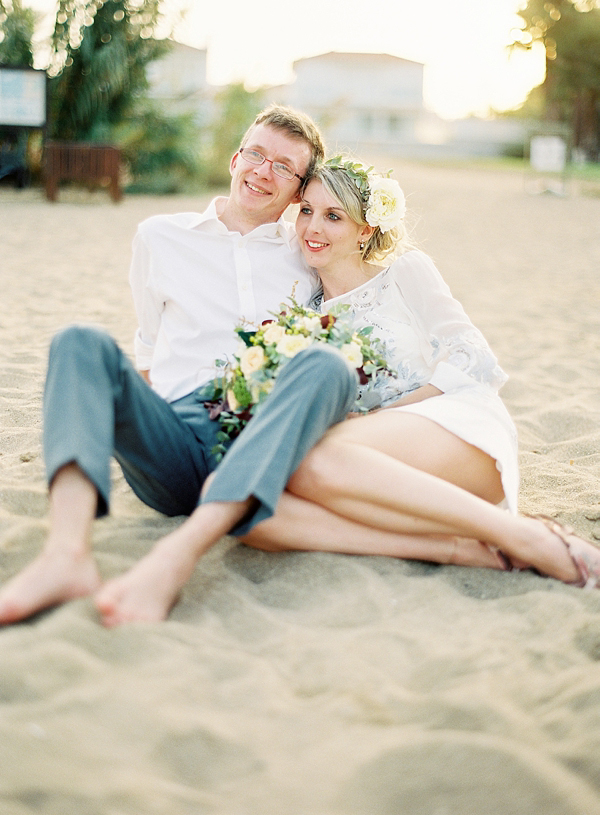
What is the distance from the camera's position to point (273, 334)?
2.40 meters

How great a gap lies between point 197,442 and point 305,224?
98cm

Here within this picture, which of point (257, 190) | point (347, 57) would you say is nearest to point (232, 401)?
point (257, 190)

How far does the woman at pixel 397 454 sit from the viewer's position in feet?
6.63

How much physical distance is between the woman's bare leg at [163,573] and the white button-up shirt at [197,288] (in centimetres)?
83

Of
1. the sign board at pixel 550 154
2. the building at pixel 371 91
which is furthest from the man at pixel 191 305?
the building at pixel 371 91

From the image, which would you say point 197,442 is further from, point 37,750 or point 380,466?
point 37,750

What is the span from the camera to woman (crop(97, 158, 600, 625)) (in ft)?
6.63

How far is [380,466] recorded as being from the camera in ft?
7.28

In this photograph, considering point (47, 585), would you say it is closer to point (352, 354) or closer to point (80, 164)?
point (352, 354)

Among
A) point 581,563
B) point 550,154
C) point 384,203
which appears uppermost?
point 550,154

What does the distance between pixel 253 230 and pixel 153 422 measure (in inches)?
40.9

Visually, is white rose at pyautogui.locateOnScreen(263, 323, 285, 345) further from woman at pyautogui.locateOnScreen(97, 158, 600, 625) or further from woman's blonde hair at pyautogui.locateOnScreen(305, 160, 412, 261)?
woman's blonde hair at pyautogui.locateOnScreen(305, 160, 412, 261)

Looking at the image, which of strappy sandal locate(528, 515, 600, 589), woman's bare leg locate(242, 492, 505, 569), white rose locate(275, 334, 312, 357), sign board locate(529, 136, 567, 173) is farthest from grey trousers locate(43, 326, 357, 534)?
sign board locate(529, 136, 567, 173)

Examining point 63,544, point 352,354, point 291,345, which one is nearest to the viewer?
point 63,544
